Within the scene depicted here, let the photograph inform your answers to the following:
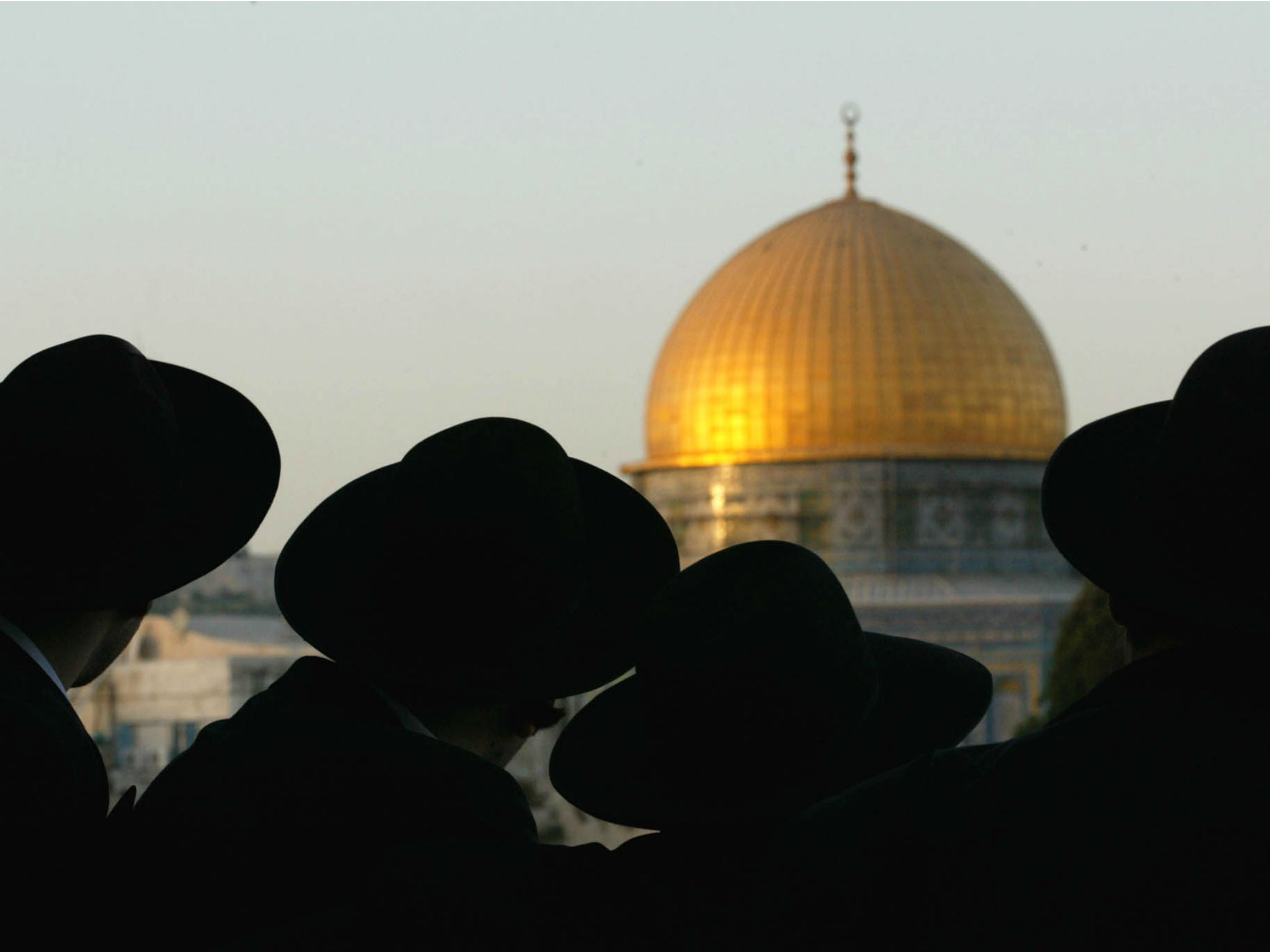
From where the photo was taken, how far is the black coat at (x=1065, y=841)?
256cm

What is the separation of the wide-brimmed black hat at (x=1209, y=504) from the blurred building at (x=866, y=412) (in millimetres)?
37670

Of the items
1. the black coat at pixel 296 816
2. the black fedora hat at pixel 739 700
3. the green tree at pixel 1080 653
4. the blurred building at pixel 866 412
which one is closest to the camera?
the black fedora hat at pixel 739 700

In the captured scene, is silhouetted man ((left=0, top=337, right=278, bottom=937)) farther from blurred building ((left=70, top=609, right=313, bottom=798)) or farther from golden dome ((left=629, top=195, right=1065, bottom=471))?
golden dome ((left=629, top=195, right=1065, bottom=471))

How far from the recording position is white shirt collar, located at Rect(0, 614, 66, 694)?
328cm

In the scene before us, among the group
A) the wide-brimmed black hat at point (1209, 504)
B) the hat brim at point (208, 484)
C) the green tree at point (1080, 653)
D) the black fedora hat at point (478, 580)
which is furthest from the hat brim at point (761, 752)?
the green tree at point (1080, 653)

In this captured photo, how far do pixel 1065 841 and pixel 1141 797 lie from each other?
0.31ft

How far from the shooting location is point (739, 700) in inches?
106

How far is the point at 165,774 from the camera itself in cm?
307

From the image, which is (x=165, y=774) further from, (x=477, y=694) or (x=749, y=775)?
(x=749, y=775)

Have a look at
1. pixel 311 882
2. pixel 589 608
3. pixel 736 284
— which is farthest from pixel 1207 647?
pixel 736 284

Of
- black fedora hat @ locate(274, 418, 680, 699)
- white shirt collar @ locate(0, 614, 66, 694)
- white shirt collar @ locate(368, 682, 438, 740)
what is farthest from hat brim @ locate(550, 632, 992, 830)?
white shirt collar @ locate(0, 614, 66, 694)

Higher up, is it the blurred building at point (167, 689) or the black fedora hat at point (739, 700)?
the black fedora hat at point (739, 700)

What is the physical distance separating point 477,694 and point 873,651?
0.51 m

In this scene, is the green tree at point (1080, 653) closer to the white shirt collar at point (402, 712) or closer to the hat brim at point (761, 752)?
the hat brim at point (761, 752)
